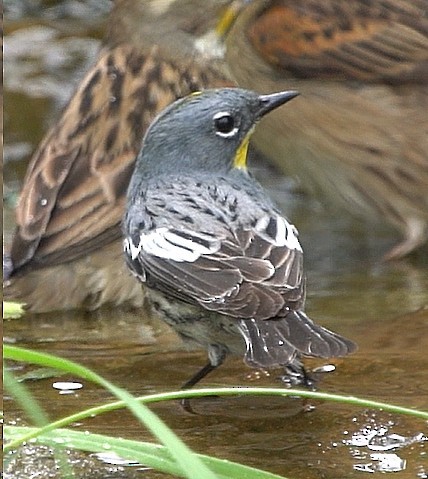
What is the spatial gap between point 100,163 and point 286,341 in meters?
2.29

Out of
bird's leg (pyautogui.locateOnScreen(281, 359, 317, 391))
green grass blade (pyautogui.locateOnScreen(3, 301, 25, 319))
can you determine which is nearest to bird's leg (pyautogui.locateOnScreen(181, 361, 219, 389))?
bird's leg (pyautogui.locateOnScreen(281, 359, 317, 391))

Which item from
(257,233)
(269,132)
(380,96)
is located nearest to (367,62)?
(380,96)

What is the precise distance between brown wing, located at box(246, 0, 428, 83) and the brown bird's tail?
289cm

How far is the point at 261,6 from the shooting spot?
637 cm

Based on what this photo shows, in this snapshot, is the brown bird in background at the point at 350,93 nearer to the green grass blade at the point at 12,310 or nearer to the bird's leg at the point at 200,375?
the green grass blade at the point at 12,310

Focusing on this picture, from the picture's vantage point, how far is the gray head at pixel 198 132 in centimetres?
418

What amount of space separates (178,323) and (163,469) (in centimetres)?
105

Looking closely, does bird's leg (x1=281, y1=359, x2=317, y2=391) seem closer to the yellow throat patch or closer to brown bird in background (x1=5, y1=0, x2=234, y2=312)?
the yellow throat patch

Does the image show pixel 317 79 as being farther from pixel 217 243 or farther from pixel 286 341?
pixel 286 341

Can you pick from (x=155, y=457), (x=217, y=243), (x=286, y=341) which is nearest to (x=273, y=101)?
(x=217, y=243)

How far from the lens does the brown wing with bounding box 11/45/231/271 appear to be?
5.12 meters

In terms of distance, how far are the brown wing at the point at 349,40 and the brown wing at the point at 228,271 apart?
258 cm

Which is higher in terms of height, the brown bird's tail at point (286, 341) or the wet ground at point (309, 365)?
the brown bird's tail at point (286, 341)

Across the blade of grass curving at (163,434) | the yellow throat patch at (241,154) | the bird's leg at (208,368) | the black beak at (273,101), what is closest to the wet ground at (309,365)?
the bird's leg at (208,368)
